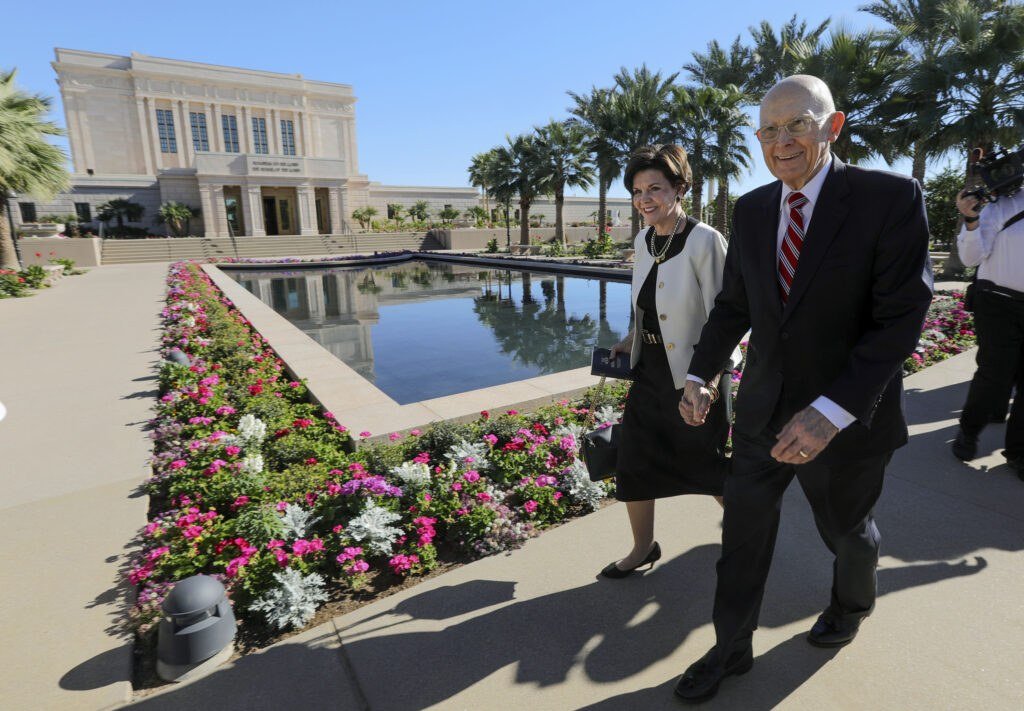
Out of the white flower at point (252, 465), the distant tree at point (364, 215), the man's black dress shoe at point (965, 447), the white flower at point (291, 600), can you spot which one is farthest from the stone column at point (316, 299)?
the distant tree at point (364, 215)

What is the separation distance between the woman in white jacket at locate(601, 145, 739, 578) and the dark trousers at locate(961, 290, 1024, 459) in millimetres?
2584

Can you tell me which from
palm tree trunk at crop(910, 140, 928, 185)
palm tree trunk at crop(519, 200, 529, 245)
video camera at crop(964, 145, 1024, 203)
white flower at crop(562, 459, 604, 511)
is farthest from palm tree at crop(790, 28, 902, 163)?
palm tree trunk at crop(519, 200, 529, 245)

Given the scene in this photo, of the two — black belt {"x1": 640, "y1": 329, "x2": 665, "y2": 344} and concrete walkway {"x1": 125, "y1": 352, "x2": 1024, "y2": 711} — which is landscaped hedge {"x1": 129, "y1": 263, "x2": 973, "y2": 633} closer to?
concrete walkway {"x1": 125, "y1": 352, "x2": 1024, "y2": 711}

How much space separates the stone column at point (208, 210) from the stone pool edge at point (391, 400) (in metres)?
43.2

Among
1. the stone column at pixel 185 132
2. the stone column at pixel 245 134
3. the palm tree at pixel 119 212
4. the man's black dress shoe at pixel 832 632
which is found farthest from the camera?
the stone column at pixel 245 134

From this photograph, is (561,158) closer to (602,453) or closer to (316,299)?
(316,299)

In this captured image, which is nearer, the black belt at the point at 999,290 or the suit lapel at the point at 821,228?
the suit lapel at the point at 821,228

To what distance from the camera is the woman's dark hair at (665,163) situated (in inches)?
97.0

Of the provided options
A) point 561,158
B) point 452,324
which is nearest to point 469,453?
point 452,324

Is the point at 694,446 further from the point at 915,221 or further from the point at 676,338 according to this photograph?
the point at 915,221

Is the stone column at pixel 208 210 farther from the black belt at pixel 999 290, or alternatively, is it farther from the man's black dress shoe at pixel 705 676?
the man's black dress shoe at pixel 705 676

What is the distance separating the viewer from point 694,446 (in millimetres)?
2539

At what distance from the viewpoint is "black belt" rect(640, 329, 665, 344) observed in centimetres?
262

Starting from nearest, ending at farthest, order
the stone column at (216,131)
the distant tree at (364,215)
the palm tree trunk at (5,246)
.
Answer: the palm tree trunk at (5,246), the distant tree at (364,215), the stone column at (216,131)
